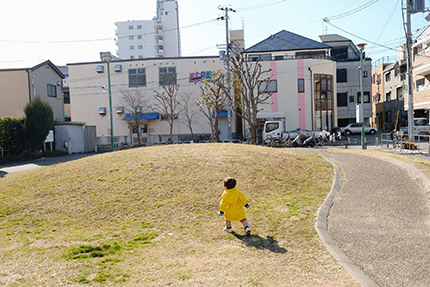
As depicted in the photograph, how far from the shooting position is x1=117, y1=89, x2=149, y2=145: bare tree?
36406 mm

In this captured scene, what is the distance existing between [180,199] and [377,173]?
575 cm

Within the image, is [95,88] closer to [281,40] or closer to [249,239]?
[281,40]

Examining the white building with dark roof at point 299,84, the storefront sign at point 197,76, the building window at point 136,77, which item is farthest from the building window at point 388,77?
the building window at point 136,77

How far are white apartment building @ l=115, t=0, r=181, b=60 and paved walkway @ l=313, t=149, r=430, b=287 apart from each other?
214 ft

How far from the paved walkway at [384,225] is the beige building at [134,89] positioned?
2765cm

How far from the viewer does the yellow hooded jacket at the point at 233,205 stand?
608cm

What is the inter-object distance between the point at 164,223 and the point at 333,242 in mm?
3048

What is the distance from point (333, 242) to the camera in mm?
5496

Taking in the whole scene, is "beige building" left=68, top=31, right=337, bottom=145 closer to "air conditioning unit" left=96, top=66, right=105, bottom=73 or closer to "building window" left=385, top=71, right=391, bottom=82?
"air conditioning unit" left=96, top=66, right=105, bottom=73

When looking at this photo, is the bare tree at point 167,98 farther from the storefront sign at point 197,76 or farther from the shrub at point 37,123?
the shrub at point 37,123

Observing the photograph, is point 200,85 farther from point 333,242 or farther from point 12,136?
point 333,242

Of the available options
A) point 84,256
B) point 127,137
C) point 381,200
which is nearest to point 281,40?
point 127,137

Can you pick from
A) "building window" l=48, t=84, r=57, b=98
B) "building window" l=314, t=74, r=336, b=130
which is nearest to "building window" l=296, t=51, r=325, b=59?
"building window" l=314, t=74, r=336, b=130

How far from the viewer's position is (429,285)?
4094 mm
